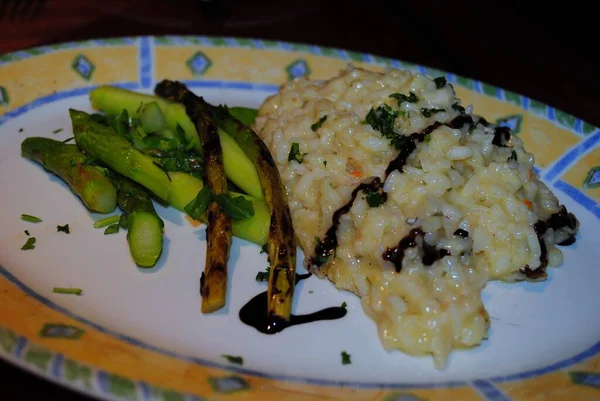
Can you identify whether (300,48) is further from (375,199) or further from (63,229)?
(63,229)

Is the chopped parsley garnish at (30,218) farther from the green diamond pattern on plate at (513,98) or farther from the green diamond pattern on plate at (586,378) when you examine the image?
the green diamond pattern on plate at (513,98)

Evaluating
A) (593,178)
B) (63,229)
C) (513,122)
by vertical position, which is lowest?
(593,178)

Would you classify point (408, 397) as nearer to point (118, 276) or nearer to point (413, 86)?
point (118, 276)

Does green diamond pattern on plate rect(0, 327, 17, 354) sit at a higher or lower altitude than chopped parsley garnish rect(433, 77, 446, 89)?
lower

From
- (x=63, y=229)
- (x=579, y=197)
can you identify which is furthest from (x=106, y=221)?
(x=579, y=197)

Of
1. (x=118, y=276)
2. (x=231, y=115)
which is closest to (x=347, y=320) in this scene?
(x=118, y=276)

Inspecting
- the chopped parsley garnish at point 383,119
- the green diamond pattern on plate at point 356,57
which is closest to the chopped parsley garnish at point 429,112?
the chopped parsley garnish at point 383,119

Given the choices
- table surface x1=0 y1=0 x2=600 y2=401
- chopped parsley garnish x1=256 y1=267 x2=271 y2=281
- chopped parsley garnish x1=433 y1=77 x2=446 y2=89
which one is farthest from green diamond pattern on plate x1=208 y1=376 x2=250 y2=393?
table surface x1=0 y1=0 x2=600 y2=401

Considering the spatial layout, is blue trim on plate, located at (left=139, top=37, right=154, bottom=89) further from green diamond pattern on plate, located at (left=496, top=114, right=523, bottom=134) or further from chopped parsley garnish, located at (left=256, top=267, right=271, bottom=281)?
green diamond pattern on plate, located at (left=496, top=114, right=523, bottom=134)
